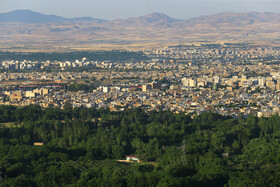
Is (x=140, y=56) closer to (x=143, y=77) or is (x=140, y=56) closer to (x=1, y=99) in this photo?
(x=143, y=77)

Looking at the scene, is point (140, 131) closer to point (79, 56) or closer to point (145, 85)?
point (145, 85)

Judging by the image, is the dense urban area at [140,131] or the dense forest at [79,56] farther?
the dense forest at [79,56]

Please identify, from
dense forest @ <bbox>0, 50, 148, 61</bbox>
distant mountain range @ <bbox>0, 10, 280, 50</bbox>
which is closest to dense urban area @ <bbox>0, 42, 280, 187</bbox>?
dense forest @ <bbox>0, 50, 148, 61</bbox>

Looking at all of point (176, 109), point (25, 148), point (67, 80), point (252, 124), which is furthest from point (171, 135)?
point (67, 80)

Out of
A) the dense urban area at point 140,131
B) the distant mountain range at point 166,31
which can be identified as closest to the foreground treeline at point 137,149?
the dense urban area at point 140,131

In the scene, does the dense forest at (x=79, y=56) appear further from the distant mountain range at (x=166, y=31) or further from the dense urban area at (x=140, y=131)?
the distant mountain range at (x=166, y=31)

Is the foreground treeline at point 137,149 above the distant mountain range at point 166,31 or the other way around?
the other way around

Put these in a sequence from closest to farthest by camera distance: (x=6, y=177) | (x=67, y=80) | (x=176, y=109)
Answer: (x=6, y=177)
(x=176, y=109)
(x=67, y=80)
